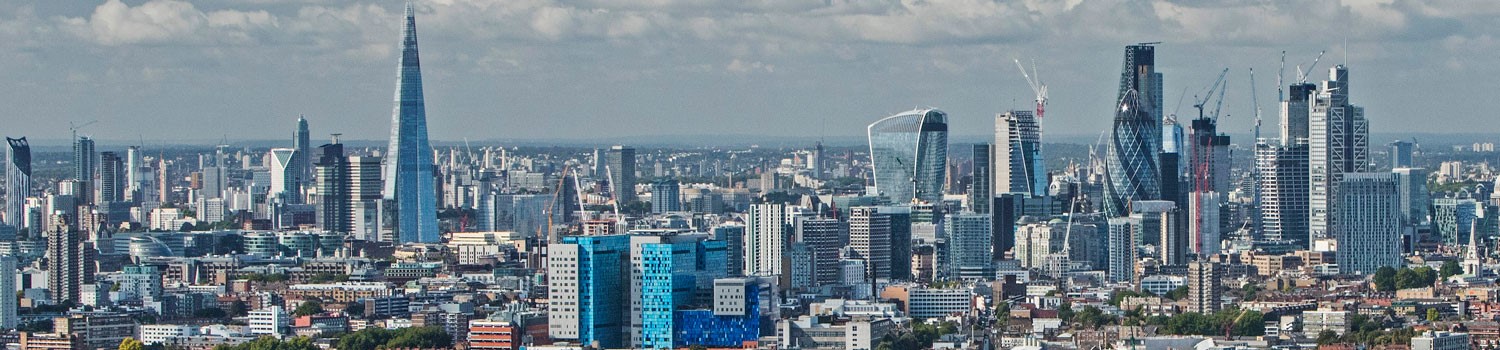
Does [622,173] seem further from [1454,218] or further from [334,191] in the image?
[1454,218]

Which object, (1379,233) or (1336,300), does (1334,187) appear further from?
(1336,300)

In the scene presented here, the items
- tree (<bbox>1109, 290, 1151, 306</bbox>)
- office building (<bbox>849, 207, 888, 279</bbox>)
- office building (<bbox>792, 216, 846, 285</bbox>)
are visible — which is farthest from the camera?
office building (<bbox>849, 207, 888, 279</bbox>)

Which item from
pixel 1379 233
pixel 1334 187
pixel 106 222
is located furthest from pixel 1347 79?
pixel 106 222

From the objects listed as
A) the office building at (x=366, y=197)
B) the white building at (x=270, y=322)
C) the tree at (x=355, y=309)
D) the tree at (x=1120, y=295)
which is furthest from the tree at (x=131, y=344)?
the office building at (x=366, y=197)

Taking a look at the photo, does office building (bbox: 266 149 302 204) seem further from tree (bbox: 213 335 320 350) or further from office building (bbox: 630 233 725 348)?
office building (bbox: 630 233 725 348)

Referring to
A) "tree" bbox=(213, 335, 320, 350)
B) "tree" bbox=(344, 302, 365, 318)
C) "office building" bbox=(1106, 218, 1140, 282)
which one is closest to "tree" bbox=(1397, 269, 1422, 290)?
"office building" bbox=(1106, 218, 1140, 282)
